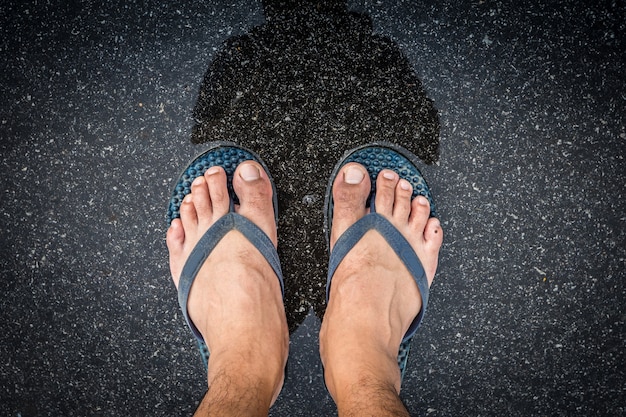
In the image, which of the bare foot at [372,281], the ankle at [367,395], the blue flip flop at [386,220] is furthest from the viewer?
the blue flip flop at [386,220]

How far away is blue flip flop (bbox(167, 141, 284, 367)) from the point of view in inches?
54.8

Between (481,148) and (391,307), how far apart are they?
0.61 m

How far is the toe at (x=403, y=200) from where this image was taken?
142 cm

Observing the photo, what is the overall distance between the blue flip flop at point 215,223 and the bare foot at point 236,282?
19mm

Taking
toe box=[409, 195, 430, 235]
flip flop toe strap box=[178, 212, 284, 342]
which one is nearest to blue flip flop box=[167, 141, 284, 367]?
flip flop toe strap box=[178, 212, 284, 342]

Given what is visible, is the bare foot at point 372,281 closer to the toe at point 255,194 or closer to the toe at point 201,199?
the toe at point 255,194

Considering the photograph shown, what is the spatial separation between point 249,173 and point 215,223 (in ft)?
0.67

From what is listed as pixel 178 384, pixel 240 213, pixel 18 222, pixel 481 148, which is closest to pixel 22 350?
pixel 18 222

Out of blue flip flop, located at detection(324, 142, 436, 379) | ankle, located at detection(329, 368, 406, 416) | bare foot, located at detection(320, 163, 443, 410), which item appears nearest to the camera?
ankle, located at detection(329, 368, 406, 416)

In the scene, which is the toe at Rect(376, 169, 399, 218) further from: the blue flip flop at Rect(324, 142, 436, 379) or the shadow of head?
the shadow of head

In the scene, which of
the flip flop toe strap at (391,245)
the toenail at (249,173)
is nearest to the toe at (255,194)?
the toenail at (249,173)

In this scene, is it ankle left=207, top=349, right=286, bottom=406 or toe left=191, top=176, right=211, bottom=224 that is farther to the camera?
toe left=191, top=176, right=211, bottom=224

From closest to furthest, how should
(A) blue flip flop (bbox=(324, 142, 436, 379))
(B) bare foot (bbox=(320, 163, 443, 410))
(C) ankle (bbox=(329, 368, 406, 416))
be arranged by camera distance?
1. (C) ankle (bbox=(329, 368, 406, 416))
2. (B) bare foot (bbox=(320, 163, 443, 410))
3. (A) blue flip flop (bbox=(324, 142, 436, 379))

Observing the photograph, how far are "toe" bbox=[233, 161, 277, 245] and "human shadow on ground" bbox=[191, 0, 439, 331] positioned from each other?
0.07m
